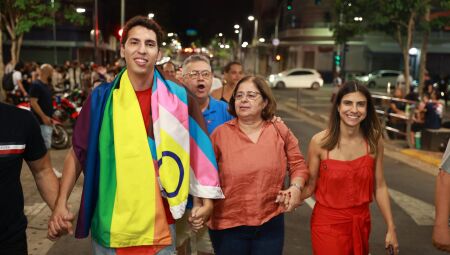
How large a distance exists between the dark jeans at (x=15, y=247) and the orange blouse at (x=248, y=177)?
1.13 meters

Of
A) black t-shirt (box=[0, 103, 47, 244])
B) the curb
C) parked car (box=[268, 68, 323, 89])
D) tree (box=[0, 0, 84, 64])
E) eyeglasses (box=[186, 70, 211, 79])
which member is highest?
tree (box=[0, 0, 84, 64])

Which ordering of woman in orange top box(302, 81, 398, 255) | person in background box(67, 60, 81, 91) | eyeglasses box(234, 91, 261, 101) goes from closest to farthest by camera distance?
A: eyeglasses box(234, 91, 261, 101)
woman in orange top box(302, 81, 398, 255)
person in background box(67, 60, 81, 91)

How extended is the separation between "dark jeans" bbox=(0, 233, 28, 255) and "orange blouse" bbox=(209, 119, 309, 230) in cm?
113

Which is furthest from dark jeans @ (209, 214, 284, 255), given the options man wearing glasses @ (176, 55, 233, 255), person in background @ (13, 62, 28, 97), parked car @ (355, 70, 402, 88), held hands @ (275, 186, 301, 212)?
parked car @ (355, 70, 402, 88)

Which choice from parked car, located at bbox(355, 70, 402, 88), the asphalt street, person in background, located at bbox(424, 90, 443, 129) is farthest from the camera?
parked car, located at bbox(355, 70, 402, 88)

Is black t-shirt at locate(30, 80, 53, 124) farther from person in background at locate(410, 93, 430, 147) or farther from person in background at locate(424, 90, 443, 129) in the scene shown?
person in background at locate(410, 93, 430, 147)

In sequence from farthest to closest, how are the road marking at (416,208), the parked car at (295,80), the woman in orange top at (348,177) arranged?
the parked car at (295,80)
the road marking at (416,208)
the woman in orange top at (348,177)

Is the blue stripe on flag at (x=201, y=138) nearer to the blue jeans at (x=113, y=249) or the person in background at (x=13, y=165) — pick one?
the blue jeans at (x=113, y=249)

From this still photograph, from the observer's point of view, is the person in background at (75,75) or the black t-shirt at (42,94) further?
the person in background at (75,75)

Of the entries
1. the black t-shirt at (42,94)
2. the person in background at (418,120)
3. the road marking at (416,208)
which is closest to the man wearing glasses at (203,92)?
the road marking at (416,208)

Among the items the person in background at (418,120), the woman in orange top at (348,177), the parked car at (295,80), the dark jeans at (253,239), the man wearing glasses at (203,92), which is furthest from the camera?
the parked car at (295,80)

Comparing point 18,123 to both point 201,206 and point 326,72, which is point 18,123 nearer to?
point 201,206

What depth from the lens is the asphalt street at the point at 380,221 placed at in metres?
6.00

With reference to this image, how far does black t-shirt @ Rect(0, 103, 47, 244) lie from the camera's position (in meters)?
2.81
